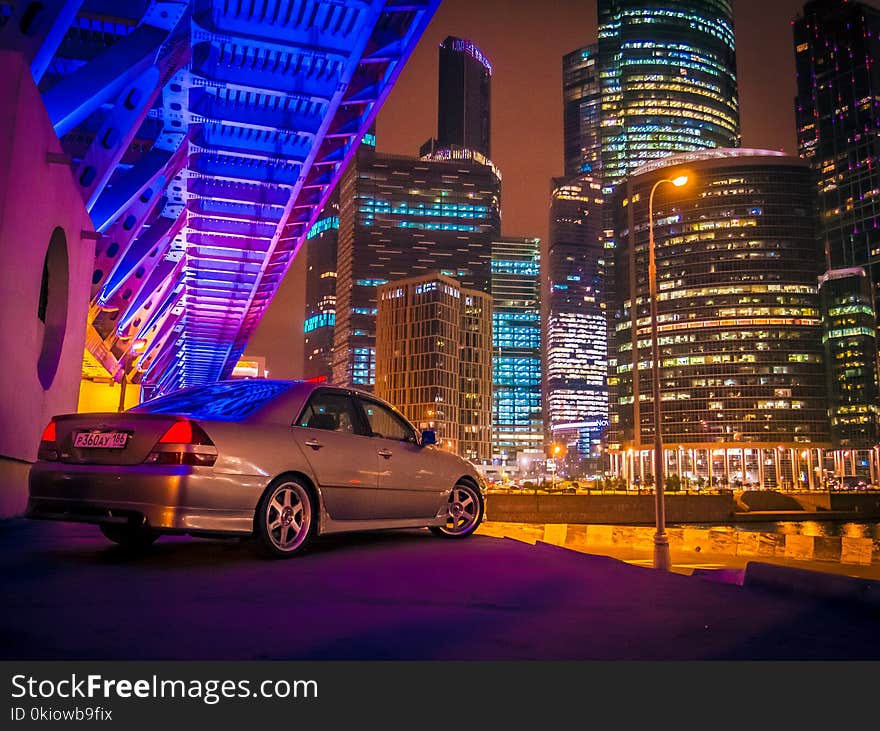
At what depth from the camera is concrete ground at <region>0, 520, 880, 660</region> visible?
3.08 m

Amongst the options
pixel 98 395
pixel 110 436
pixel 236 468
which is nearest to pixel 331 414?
pixel 236 468

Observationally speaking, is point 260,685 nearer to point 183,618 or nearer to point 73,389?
point 183,618

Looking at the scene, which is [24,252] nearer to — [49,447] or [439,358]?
[49,447]

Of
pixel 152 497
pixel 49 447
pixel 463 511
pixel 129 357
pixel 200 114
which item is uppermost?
pixel 200 114

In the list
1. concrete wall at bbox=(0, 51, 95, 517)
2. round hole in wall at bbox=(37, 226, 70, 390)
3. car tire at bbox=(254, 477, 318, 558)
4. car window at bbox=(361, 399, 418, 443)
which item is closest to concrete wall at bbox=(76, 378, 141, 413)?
round hole in wall at bbox=(37, 226, 70, 390)

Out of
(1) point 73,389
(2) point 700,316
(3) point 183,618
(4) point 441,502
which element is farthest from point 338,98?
(2) point 700,316

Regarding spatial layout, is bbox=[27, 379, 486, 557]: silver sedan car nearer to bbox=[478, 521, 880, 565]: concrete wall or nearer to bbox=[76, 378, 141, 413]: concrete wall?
bbox=[478, 521, 880, 565]: concrete wall

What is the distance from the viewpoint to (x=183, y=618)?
3.52 metres

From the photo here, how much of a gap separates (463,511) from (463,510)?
0.01 metres

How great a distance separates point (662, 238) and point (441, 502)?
157 m

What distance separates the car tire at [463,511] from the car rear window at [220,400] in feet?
7.86

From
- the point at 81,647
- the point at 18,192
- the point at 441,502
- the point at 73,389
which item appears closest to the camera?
the point at 81,647

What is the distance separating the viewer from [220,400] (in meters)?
5.96

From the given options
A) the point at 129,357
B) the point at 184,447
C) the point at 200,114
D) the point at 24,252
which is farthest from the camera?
the point at 129,357
